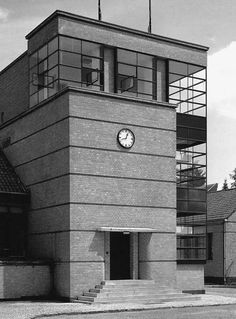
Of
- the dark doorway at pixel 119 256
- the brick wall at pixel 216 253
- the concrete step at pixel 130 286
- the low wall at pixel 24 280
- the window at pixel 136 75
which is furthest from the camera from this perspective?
the brick wall at pixel 216 253

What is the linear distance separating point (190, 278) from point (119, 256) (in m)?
4.64

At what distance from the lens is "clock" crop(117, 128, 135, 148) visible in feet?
92.4

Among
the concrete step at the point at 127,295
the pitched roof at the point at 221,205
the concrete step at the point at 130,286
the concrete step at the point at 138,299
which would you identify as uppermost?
the pitched roof at the point at 221,205

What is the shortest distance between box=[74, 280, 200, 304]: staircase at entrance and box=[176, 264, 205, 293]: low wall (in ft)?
A: 8.82

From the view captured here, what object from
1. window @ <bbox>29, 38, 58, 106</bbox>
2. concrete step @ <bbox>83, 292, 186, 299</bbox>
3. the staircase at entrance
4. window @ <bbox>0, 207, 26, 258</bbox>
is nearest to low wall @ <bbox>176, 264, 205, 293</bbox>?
the staircase at entrance

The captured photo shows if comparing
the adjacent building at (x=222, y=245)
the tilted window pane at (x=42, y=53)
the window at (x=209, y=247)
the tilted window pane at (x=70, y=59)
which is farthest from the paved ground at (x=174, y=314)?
the window at (x=209, y=247)

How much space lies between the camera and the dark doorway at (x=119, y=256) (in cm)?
2783

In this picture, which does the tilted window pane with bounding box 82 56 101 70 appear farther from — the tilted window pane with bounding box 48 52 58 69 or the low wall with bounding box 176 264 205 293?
the low wall with bounding box 176 264 205 293

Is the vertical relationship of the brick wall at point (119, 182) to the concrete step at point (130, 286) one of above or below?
above

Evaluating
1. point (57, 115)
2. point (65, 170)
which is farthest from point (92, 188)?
point (57, 115)

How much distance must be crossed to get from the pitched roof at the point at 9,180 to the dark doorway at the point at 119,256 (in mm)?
5208

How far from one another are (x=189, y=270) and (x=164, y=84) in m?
9.19

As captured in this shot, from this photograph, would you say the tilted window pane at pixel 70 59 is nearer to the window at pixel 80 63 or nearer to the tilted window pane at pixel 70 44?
the window at pixel 80 63

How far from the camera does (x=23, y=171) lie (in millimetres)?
30859
